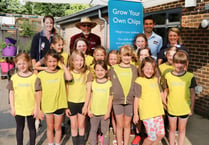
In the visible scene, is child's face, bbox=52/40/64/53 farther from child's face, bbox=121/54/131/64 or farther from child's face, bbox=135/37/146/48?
child's face, bbox=135/37/146/48

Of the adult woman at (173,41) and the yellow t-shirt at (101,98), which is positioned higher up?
the adult woman at (173,41)

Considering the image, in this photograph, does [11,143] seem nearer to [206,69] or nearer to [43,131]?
[43,131]

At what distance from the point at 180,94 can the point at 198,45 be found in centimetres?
259

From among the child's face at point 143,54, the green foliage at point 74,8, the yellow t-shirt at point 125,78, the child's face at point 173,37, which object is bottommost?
the yellow t-shirt at point 125,78

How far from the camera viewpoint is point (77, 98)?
3.09 meters

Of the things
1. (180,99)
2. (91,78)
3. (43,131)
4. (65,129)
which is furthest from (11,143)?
(180,99)

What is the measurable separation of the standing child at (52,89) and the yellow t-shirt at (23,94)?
0.41 feet

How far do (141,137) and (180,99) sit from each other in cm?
108

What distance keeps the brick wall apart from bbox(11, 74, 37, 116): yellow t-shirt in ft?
12.9

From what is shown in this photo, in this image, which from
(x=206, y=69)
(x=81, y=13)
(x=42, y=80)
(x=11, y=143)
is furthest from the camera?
(x=81, y=13)

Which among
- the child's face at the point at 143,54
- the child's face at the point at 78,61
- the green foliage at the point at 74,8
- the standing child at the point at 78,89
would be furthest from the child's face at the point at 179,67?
the green foliage at the point at 74,8

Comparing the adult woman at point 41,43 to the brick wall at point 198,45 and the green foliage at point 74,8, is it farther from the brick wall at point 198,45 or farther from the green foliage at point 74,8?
the green foliage at point 74,8

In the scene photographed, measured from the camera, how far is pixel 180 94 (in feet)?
9.95

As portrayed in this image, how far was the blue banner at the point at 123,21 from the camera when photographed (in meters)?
4.16
